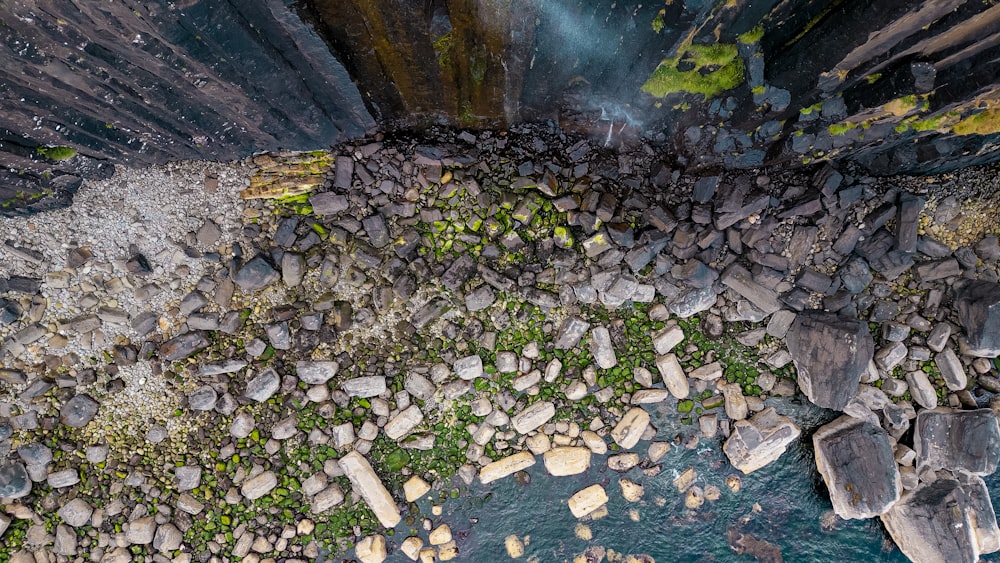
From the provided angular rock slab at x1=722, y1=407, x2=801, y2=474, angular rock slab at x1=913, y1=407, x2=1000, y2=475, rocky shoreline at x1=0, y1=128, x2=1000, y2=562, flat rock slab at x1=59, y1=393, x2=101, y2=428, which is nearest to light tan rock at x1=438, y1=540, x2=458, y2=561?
rocky shoreline at x1=0, y1=128, x2=1000, y2=562

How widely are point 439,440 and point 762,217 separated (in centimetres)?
239

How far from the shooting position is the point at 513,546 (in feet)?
12.4

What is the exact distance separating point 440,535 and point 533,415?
38.8 inches

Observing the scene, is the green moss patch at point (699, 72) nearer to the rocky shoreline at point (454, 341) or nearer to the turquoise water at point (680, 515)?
the rocky shoreline at point (454, 341)

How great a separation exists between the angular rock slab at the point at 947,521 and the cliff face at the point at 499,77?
79.8 inches

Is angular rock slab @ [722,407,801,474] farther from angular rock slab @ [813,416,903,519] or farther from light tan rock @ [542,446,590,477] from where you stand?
light tan rock @ [542,446,590,477]

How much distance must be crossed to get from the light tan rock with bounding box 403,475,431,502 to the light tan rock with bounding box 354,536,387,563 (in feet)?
1.10

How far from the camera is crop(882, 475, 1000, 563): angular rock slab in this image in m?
3.59

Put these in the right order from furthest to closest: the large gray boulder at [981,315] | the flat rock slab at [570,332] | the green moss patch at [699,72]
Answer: the flat rock slab at [570,332] < the large gray boulder at [981,315] < the green moss patch at [699,72]

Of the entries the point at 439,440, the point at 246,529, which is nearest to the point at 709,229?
the point at 439,440

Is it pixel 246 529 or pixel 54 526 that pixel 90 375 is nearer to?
pixel 54 526

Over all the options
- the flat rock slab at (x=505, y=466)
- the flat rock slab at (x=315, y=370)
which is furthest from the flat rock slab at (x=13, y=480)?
the flat rock slab at (x=505, y=466)

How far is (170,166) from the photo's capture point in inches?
129

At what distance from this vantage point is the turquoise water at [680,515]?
3770 millimetres
